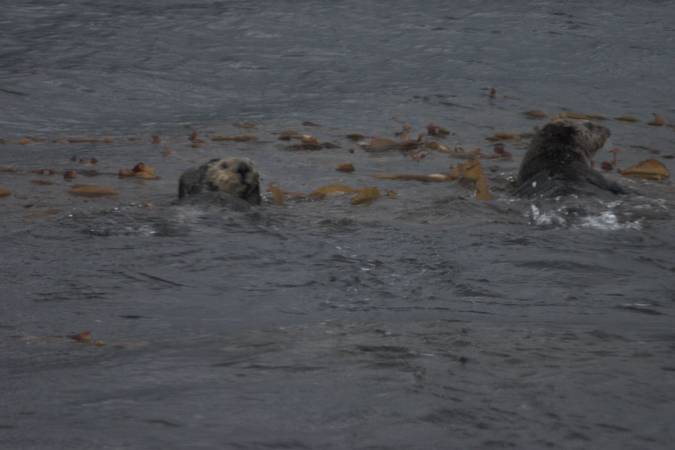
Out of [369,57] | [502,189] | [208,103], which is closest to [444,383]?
[502,189]

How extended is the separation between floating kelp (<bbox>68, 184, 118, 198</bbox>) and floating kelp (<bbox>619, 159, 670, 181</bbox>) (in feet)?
12.0

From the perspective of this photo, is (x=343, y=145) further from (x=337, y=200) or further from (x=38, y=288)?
(x=38, y=288)

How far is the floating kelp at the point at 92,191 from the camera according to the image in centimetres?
713

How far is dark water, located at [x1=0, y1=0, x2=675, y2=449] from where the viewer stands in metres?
2.76

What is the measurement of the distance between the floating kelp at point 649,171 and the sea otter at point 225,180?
2.94 metres

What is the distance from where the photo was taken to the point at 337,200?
702 centimetres

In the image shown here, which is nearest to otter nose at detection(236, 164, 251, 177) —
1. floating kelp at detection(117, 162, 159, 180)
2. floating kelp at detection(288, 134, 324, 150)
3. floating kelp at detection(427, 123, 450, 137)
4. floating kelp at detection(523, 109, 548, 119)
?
floating kelp at detection(117, 162, 159, 180)

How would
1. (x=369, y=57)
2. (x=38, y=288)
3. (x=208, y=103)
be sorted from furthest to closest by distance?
(x=369, y=57)
(x=208, y=103)
(x=38, y=288)

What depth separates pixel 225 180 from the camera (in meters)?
6.59

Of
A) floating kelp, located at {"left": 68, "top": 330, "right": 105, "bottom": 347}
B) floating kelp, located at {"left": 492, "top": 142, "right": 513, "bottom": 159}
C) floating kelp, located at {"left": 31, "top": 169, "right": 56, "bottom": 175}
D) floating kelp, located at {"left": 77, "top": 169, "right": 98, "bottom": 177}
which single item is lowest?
floating kelp, located at {"left": 77, "top": 169, "right": 98, "bottom": 177}

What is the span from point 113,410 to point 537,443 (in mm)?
1080

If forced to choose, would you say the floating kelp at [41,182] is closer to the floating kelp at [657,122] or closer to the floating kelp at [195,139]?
the floating kelp at [195,139]

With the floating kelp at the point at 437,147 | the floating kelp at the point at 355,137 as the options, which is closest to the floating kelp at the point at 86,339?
the floating kelp at the point at 437,147

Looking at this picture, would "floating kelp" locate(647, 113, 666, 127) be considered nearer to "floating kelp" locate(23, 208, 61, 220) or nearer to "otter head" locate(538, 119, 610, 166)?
"otter head" locate(538, 119, 610, 166)
